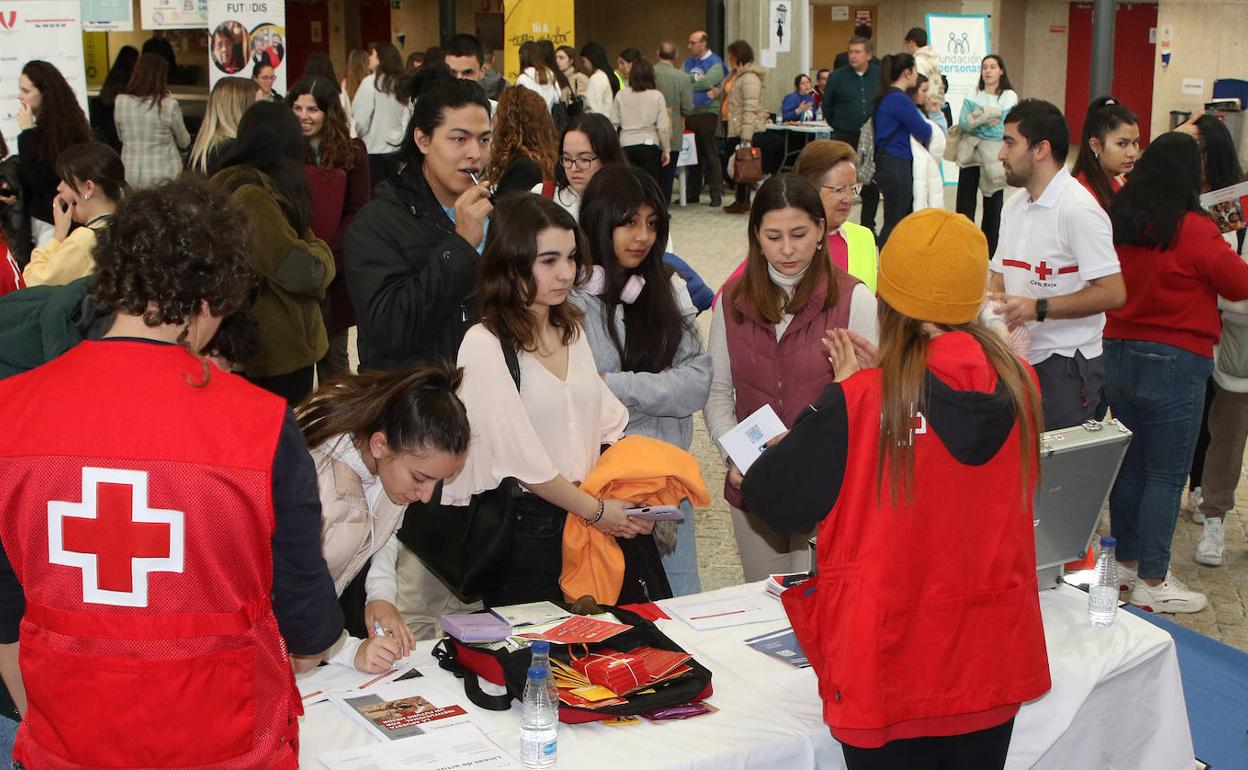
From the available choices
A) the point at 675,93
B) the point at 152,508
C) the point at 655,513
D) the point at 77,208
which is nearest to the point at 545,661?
the point at 655,513

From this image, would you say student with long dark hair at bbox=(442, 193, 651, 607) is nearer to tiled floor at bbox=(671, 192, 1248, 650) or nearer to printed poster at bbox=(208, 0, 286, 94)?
tiled floor at bbox=(671, 192, 1248, 650)

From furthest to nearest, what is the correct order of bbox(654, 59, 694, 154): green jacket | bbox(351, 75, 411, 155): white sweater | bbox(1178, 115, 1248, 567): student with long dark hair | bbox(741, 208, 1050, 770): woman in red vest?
bbox(654, 59, 694, 154): green jacket, bbox(351, 75, 411, 155): white sweater, bbox(1178, 115, 1248, 567): student with long dark hair, bbox(741, 208, 1050, 770): woman in red vest

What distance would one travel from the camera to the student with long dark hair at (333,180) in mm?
5555

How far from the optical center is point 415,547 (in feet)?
10.5

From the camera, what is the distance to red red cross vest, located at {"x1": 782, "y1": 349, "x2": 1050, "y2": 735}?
210 cm

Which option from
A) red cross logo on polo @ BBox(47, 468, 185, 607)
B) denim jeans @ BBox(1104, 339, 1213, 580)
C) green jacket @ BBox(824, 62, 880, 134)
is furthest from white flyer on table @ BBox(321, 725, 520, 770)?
green jacket @ BBox(824, 62, 880, 134)

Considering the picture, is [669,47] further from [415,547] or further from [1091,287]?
[415,547]

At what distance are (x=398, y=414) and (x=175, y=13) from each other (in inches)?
300

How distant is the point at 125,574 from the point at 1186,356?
3624 millimetres

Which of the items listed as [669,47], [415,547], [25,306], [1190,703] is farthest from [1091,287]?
[669,47]

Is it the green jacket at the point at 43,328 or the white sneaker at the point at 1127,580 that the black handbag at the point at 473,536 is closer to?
the green jacket at the point at 43,328

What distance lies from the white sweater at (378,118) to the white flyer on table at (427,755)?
7.59 metres

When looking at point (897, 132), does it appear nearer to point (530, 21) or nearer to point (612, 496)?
point (530, 21)

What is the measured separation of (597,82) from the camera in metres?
12.6
